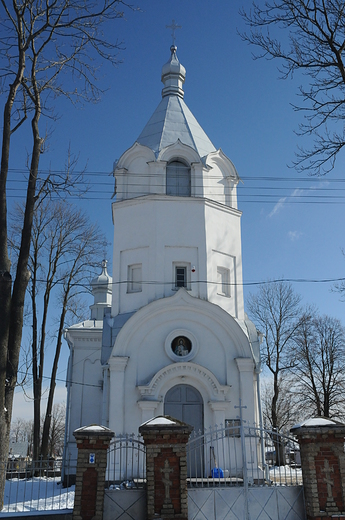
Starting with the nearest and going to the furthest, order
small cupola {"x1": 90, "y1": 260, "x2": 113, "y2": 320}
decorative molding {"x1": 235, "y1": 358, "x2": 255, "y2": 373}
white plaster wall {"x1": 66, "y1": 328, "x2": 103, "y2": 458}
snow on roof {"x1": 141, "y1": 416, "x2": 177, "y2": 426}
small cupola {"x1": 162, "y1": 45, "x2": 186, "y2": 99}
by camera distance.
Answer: snow on roof {"x1": 141, "y1": 416, "x2": 177, "y2": 426}
decorative molding {"x1": 235, "y1": 358, "x2": 255, "y2": 373}
white plaster wall {"x1": 66, "y1": 328, "x2": 103, "y2": 458}
small cupola {"x1": 162, "y1": 45, "x2": 186, "y2": 99}
small cupola {"x1": 90, "y1": 260, "x2": 113, "y2": 320}

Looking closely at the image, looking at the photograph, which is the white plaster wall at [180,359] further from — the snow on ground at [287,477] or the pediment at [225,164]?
the pediment at [225,164]

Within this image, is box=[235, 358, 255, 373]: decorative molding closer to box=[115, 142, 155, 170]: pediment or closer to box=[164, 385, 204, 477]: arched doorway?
box=[164, 385, 204, 477]: arched doorway

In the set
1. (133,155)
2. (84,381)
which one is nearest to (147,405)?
(84,381)

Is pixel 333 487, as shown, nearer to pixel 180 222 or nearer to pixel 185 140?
pixel 180 222

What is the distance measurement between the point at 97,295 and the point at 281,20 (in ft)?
64.5

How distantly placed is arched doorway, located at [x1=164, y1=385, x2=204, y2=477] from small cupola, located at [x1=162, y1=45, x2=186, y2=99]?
11.8 m

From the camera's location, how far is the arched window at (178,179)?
58.2ft

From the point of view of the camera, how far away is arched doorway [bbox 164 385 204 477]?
15008 mm

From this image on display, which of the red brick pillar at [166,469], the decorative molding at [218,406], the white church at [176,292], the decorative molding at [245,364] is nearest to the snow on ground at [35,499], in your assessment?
the red brick pillar at [166,469]

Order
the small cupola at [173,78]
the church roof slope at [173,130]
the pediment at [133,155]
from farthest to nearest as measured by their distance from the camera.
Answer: the small cupola at [173,78]
the church roof slope at [173,130]
the pediment at [133,155]

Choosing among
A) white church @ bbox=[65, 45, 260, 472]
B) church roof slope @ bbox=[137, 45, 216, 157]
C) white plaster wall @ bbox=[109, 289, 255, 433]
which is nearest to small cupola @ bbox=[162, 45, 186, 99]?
church roof slope @ bbox=[137, 45, 216, 157]

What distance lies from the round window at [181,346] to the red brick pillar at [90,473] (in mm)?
7068

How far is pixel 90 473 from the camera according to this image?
27.6 feet

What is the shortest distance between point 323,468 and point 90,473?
3.92m
